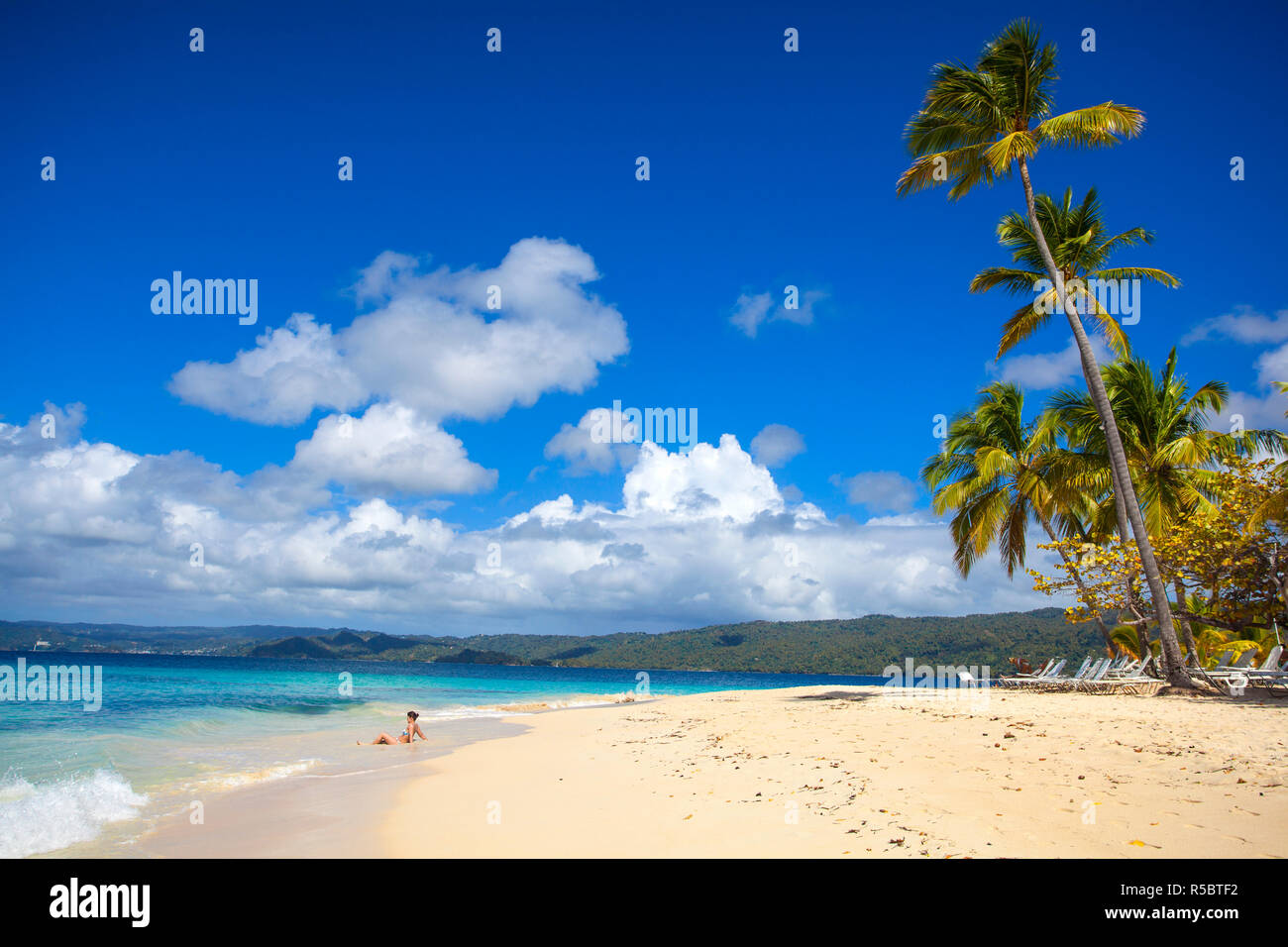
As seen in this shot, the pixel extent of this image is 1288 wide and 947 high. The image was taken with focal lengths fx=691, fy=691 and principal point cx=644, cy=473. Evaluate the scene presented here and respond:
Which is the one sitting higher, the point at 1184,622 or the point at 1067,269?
the point at 1067,269

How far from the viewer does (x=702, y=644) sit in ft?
427

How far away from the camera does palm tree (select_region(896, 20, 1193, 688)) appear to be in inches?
631

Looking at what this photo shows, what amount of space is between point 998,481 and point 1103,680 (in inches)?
355

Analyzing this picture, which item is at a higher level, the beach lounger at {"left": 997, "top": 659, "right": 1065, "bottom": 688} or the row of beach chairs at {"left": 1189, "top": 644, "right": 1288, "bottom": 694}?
the row of beach chairs at {"left": 1189, "top": 644, "right": 1288, "bottom": 694}

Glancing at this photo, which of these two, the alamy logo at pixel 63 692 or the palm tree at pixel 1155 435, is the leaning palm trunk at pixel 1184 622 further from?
the alamy logo at pixel 63 692

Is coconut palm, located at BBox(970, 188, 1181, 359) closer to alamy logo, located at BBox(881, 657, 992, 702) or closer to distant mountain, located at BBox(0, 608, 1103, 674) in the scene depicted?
alamy logo, located at BBox(881, 657, 992, 702)

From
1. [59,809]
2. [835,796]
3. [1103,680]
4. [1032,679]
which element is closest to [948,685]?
[1032,679]

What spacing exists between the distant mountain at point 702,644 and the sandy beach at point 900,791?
180 ft

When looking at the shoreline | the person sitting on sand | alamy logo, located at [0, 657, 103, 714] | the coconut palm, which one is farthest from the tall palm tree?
alamy logo, located at [0, 657, 103, 714]
